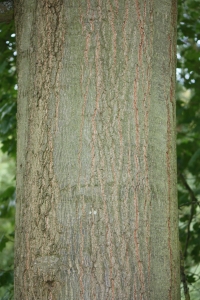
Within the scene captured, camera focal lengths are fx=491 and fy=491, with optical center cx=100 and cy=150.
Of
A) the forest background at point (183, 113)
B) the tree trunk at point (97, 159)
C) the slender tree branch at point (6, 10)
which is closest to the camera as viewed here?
the tree trunk at point (97, 159)

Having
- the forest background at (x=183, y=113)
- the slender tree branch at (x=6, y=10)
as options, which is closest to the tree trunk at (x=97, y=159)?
the slender tree branch at (x=6, y=10)

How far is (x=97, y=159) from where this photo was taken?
149 cm

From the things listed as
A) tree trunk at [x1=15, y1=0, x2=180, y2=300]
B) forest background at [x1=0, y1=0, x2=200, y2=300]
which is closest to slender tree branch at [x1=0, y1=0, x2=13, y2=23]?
tree trunk at [x1=15, y1=0, x2=180, y2=300]

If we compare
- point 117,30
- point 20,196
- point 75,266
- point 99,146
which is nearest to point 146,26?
point 117,30

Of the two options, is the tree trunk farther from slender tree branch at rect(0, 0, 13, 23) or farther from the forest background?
the forest background

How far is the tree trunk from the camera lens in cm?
148

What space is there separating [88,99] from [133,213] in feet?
1.24

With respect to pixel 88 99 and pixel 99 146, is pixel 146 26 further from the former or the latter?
pixel 99 146

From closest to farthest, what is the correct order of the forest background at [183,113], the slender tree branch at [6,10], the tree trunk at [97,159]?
1. the tree trunk at [97,159]
2. the slender tree branch at [6,10]
3. the forest background at [183,113]

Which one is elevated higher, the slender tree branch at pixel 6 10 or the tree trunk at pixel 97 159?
the slender tree branch at pixel 6 10

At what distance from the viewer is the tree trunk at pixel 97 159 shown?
148 centimetres

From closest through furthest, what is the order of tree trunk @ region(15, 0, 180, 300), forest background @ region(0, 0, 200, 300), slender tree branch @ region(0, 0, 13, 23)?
tree trunk @ region(15, 0, 180, 300), slender tree branch @ region(0, 0, 13, 23), forest background @ region(0, 0, 200, 300)

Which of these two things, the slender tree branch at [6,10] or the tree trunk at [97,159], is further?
the slender tree branch at [6,10]

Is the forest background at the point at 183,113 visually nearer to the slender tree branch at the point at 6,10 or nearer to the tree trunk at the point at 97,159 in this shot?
the slender tree branch at the point at 6,10
